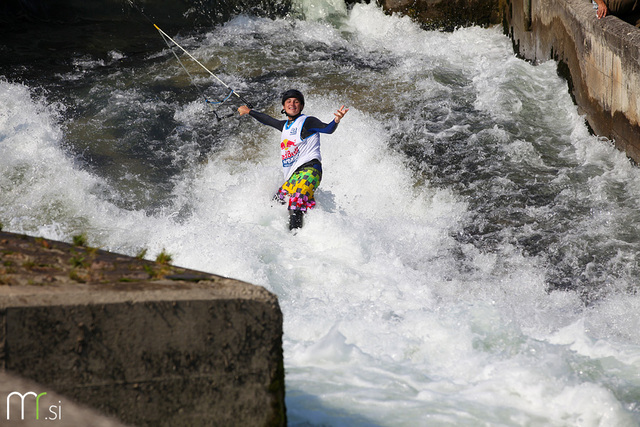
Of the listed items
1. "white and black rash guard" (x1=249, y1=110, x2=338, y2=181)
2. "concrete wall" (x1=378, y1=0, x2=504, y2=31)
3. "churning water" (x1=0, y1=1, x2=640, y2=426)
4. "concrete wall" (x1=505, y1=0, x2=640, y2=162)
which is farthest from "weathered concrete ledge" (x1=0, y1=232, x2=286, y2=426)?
"concrete wall" (x1=378, y1=0, x2=504, y2=31)

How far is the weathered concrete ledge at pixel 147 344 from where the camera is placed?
9.55 ft

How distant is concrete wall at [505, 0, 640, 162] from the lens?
813cm

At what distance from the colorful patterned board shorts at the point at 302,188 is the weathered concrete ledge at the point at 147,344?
161 inches

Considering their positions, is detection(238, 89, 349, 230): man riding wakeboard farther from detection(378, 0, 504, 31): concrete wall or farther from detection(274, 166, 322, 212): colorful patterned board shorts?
detection(378, 0, 504, 31): concrete wall

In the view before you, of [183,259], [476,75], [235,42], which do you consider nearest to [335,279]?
[183,259]

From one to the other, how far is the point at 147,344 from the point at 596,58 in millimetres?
8361

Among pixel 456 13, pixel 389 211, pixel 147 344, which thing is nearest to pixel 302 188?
pixel 389 211

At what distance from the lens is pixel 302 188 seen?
24.3 feet

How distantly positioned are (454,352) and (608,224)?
3.64m

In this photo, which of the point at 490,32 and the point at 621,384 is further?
the point at 490,32

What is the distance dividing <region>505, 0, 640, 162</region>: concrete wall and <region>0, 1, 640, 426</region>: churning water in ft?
1.07

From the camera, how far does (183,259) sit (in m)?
6.55

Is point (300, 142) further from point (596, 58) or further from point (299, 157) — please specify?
point (596, 58)

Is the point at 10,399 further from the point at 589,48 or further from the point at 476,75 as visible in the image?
the point at 476,75
